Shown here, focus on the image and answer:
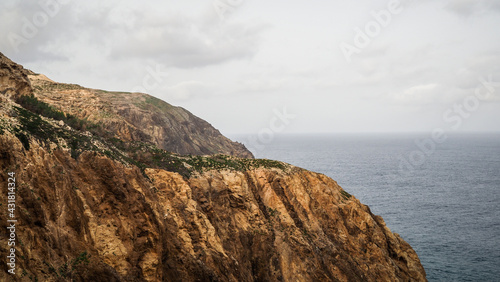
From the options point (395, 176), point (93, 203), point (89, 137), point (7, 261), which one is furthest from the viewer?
point (395, 176)

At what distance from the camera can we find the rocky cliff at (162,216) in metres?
20.5

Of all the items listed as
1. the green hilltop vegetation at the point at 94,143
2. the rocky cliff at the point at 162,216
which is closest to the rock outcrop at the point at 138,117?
the green hilltop vegetation at the point at 94,143

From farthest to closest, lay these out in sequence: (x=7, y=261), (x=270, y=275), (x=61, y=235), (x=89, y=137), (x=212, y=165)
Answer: (x=212, y=165) < (x=270, y=275) < (x=89, y=137) < (x=61, y=235) < (x=7, y=261)

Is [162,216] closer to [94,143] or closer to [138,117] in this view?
[94,143]

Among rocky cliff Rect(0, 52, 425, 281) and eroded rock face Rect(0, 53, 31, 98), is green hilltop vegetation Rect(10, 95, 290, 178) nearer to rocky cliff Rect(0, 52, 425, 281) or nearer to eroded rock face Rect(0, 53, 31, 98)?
rocky cliff Rect(0, 52, 425, 281)

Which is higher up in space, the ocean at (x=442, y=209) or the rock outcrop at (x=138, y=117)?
the rock outcrop at (x=138, y=117)

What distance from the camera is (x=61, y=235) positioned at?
68.7ft

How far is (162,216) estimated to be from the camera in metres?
29.4

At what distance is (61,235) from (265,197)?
24387 millimetres

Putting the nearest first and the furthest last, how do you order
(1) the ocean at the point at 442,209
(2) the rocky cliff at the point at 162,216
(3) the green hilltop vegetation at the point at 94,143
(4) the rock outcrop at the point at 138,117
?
(2) the rocky cliff at the point at 162,216 < (3) the green hilltop vegetation at the point at 94,143 < (4) the rock outcrop at the point at 138,117 < (1) the ocean at the point at 442,209

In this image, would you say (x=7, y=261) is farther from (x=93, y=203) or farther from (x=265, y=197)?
(x=265, y=197)

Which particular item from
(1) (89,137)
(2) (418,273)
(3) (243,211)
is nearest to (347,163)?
(2) (418,273)

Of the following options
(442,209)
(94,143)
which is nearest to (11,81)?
(94,143)

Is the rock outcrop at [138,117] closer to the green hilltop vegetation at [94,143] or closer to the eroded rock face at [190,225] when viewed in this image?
the green hilltop vegetation at [94,143]
